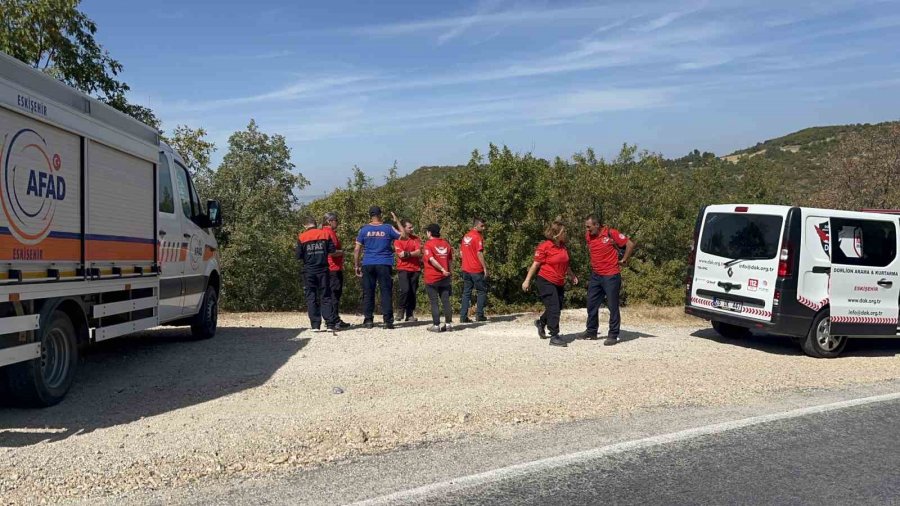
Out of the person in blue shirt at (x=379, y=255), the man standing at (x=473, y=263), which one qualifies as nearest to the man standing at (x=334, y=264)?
the person in blue shirt at (x=379, y=255)

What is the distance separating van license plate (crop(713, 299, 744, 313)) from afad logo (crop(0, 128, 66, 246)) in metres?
8.45

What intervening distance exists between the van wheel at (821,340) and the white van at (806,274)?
0.04ft

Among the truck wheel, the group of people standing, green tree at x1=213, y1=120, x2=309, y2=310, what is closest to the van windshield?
the group of people standing

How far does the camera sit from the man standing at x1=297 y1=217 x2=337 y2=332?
1120 centimetres

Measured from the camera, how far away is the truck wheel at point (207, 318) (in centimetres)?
1078

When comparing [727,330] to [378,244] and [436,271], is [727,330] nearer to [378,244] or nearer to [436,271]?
[436,271]

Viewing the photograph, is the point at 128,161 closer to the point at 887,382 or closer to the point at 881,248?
the point at 887,382

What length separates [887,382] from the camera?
8367mm

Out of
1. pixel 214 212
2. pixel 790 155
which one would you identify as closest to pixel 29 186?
pixel 214 212

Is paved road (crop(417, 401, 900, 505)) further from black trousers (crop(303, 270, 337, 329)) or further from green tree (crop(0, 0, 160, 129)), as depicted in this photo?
green tree (crop(0, 0, 160, 129))

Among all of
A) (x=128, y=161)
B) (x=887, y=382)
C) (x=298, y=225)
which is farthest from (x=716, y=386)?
(x=298, y=225)

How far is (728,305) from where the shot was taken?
10227 mm

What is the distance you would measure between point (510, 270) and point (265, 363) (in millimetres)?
13665

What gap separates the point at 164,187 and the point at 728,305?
7911 millimetres
